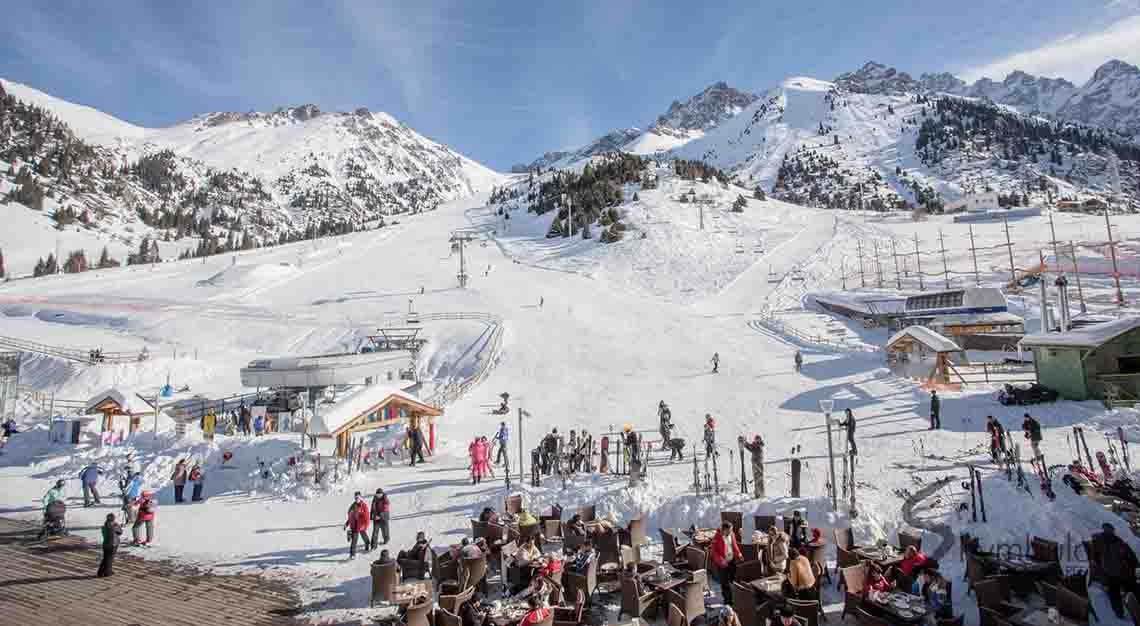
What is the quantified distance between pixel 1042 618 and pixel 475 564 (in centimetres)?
667

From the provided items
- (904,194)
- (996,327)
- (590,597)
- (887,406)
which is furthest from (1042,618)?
(904,194)

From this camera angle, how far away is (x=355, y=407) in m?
17.2

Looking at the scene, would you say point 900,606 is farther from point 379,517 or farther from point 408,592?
point 379,517

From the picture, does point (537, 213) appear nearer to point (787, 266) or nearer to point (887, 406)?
point (787, 266)

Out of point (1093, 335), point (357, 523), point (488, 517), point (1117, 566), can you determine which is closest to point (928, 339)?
point (1093, 335)

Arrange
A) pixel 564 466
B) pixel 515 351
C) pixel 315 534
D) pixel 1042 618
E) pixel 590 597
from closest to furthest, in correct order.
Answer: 1. pixel 1042 618
2. pixel 590 597
3. pixel 315 534
4. pixel 564 466
5. pixel 515 351

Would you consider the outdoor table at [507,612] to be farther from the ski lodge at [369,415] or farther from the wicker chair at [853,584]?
the ski lodge at [369,415]

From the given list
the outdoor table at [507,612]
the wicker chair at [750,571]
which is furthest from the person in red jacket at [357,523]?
the wicker chair at [750,571]

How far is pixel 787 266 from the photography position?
52.2 metres

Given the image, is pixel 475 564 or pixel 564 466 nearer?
pixel 475 564

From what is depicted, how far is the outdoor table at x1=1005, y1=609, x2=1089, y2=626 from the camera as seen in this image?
5.96 metres

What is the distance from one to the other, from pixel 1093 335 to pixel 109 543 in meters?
26.1

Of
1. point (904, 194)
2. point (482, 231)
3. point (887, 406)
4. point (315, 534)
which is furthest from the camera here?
point (904, 194)

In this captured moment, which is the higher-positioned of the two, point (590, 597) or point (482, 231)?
point (482, 231)
